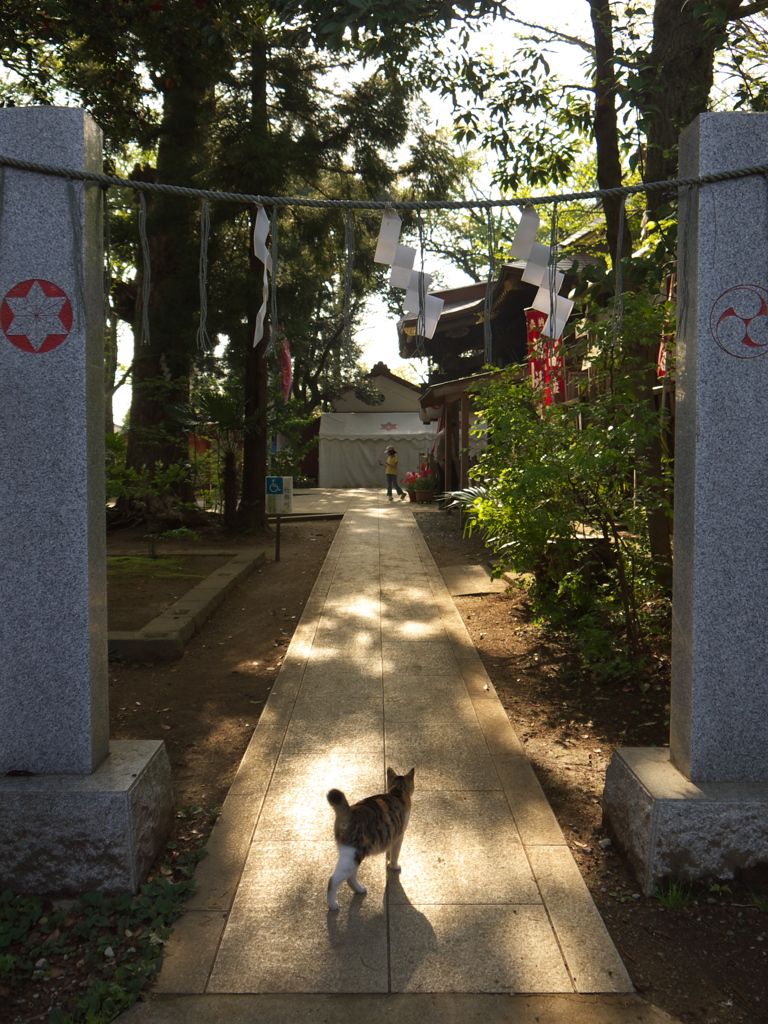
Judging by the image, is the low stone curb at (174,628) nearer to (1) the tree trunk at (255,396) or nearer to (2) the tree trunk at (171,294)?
(1) the tree trunk at (255,396)

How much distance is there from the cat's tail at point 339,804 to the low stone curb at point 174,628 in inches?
174

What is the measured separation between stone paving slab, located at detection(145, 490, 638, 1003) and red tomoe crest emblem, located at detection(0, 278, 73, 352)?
2435 millimetres

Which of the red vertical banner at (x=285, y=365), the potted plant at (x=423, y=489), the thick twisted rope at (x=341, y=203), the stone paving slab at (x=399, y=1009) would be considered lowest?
the stone paving slab at (x=399, y=1009)

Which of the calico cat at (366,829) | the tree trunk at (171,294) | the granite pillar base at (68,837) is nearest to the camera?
the calico cat at (366,829)

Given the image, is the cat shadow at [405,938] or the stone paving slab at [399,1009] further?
the cat shadow at [405,938]

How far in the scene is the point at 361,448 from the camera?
3494 cm

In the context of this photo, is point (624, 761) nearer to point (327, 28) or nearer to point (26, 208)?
→ point (26, 208)

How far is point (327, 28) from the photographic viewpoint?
256 inches

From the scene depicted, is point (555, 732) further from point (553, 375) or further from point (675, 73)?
point (675, 73)

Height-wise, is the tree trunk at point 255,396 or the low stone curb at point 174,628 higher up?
the tree trunk at point 255,396

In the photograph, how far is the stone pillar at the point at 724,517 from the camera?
11.4 feet

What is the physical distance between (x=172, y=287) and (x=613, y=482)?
9.76 meters

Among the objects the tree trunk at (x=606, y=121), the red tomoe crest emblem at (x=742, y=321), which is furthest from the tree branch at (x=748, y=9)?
the red tomoe crest emblem at (x=742, y=321)

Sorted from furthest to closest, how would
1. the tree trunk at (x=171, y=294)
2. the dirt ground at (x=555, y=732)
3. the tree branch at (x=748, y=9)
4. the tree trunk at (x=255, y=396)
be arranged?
the tree trunk at (x=255, y=396)
the tree trunk at (x=171, y=294)
the tree branch at (x=748, y=9)
the dirt ground at (x=555, y=732)
